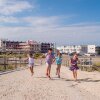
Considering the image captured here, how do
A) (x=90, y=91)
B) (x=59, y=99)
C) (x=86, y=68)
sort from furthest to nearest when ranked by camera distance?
(x=86, y=68), (x=90, y=91), (x=59, y=99)

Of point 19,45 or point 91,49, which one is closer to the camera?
point 19,45

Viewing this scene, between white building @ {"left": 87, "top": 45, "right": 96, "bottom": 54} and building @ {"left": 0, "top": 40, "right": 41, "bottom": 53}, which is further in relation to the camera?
white building @ {"left": 87, "top": 45, "right": 96, "bottom": 54}

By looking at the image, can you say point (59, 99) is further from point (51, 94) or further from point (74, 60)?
point (74, 60)

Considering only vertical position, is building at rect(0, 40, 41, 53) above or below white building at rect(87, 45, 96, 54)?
above

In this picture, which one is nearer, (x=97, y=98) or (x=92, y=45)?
(x=97, y=98)

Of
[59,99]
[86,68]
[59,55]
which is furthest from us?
[86,68]

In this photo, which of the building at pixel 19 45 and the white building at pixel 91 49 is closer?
the building at pixel 19 45

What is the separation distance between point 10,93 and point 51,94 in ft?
4.97

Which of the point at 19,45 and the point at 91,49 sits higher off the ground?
the point at 19,45

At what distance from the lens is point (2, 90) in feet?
40.4

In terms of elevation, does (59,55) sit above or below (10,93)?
above

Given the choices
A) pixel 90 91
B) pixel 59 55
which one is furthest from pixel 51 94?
pixel 59 55

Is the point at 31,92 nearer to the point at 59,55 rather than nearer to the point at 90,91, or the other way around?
the point at 90,91

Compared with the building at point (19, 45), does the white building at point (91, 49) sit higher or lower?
lower
